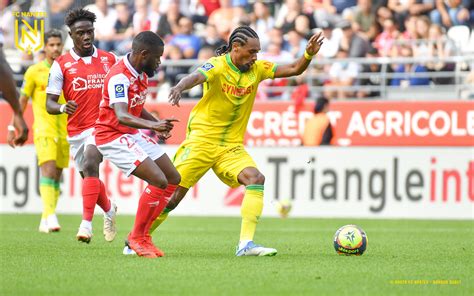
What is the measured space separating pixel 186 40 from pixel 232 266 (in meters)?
15.3

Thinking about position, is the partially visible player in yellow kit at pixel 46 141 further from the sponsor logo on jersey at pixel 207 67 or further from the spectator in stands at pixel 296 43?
the spectator in stands at pixel 296 43

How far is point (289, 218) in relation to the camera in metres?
19.6

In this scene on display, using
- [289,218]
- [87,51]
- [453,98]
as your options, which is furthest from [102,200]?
[453,98]

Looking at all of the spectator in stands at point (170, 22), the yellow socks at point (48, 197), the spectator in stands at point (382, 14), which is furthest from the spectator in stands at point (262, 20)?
the yellow socks at point (48, 197)

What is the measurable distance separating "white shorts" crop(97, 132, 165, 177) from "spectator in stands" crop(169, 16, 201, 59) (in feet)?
44.9

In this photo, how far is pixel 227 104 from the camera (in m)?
10.9

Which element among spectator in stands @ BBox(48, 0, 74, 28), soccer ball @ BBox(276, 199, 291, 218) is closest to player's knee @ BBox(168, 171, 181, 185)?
soccer ball @ BBox(276, 199, 291, 218)

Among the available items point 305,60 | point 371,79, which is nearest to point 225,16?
point 371,79

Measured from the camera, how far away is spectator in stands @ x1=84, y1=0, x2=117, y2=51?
24766 millimetres

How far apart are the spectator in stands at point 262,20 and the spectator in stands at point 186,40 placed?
1.40 meters

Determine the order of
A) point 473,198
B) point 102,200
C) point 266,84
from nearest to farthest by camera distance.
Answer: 1. point 102,200
2. point 473,198
3. point 266,84

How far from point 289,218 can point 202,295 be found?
12.5 metres

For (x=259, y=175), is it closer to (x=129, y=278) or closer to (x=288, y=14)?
(x=129, y=278)

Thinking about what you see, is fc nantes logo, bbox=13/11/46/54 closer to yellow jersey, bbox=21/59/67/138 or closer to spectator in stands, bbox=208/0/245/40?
yellow jersey, bbox=21/59/67/138
